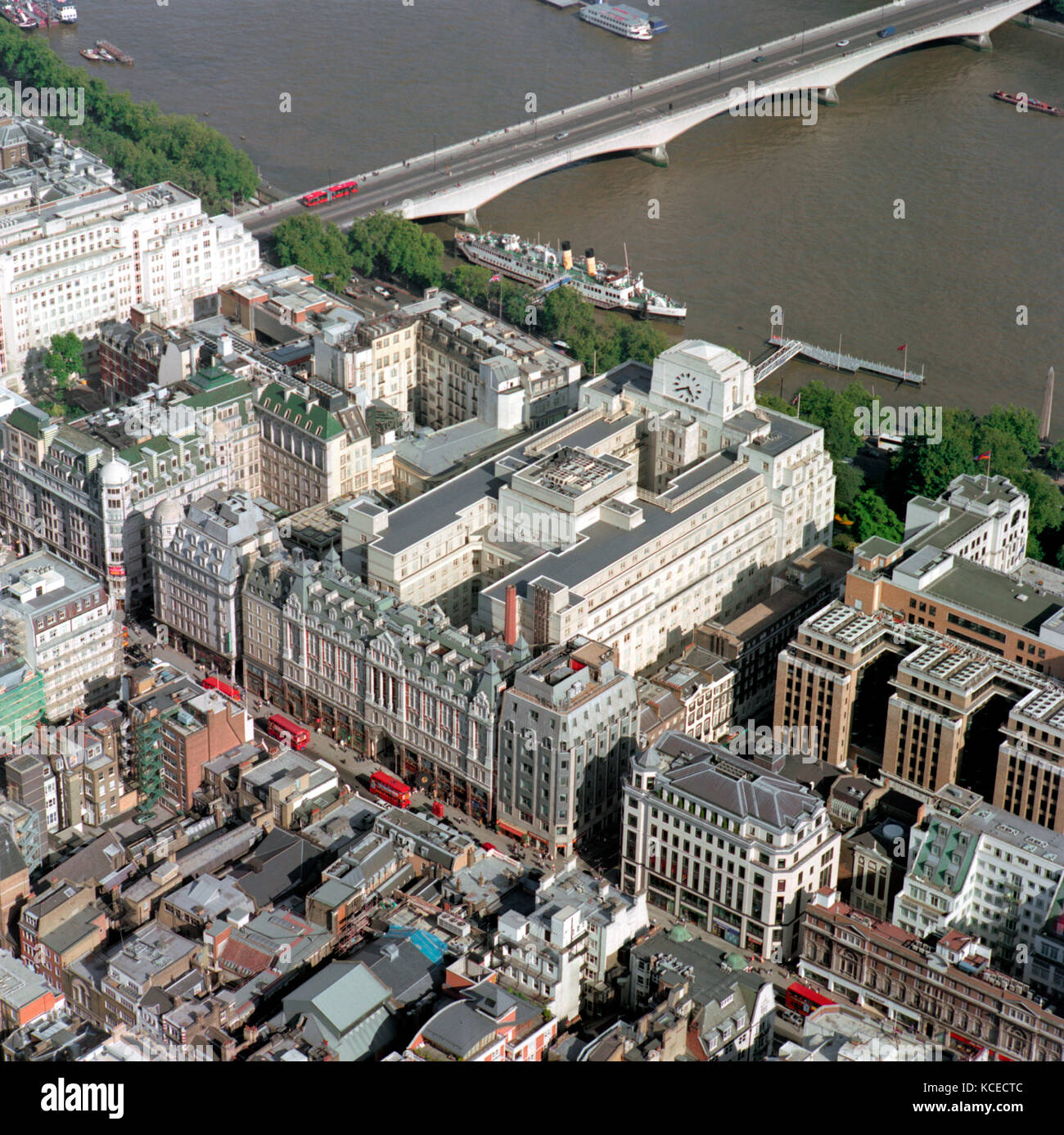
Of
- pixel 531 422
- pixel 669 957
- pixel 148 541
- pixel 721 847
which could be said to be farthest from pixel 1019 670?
pixel 148 541

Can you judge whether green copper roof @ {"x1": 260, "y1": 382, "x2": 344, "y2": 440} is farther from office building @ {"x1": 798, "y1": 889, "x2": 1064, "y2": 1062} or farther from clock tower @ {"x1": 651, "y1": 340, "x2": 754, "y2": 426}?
office building @ {"x1": 798, "y1": 889, "x2": 1064, "y2": 1062}

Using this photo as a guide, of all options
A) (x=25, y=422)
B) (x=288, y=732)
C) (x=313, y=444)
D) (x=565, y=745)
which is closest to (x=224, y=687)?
(x=288, y=732)

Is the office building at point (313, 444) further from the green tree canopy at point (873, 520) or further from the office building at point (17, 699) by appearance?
the green tree canopy at point (873, 520)

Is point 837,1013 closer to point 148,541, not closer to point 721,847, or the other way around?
point 721,847

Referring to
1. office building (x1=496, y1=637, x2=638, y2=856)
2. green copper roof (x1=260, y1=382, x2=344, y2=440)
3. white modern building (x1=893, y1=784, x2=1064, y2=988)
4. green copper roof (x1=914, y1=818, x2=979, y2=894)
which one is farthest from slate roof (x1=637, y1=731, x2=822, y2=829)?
green copper roof (x1=260, y1=382, x2=344, y2=440)

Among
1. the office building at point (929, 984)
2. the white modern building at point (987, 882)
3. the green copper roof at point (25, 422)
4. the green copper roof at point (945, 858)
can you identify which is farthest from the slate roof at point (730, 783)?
the green copper roof at point (25, 422)

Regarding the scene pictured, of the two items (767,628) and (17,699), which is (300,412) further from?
(767,628)
